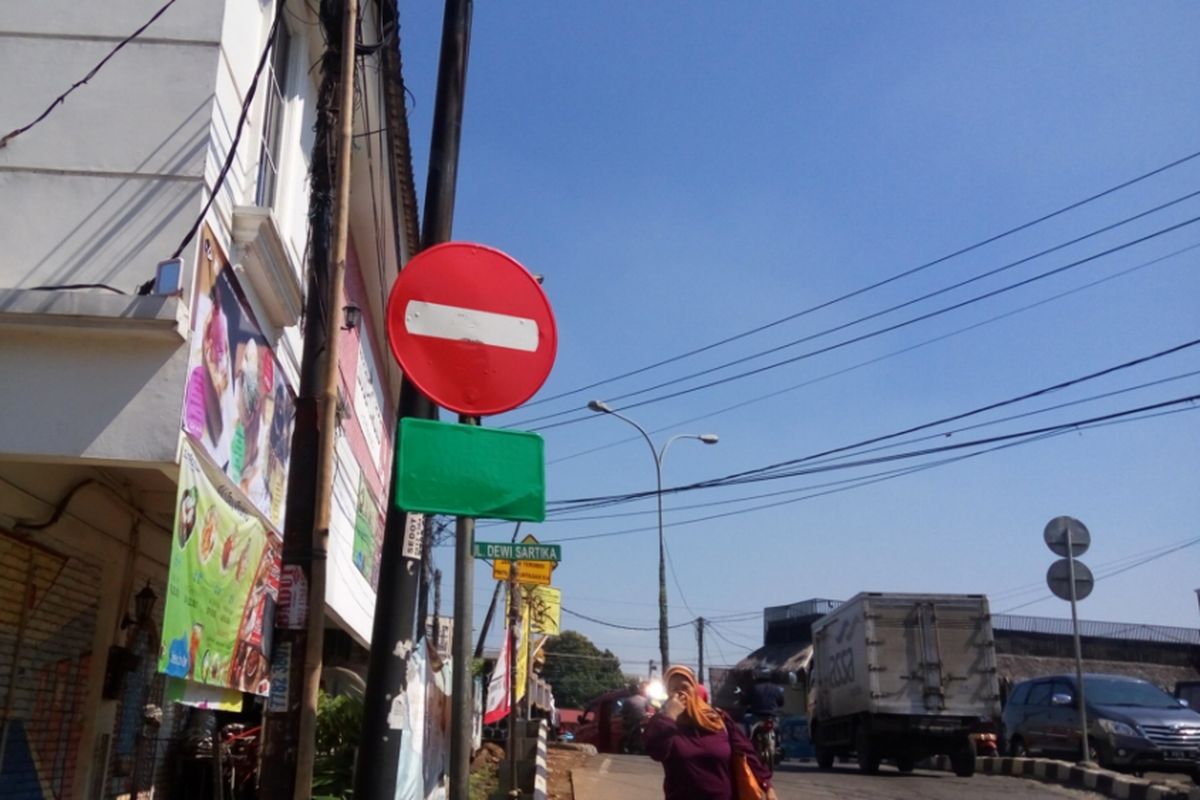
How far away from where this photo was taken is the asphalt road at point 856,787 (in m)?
11.6

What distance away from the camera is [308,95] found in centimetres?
783

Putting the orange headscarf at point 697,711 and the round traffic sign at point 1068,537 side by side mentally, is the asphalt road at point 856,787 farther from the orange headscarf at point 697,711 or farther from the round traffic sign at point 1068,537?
the orange headscarf at point 697,711

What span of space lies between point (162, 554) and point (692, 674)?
4.14m

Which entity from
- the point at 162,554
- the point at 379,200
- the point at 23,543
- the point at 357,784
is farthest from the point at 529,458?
the point at 379,200

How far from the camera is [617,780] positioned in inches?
548

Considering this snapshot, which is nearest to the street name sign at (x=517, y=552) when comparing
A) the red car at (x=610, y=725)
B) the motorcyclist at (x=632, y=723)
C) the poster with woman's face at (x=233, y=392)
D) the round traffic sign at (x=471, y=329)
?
the poster with woman's face at (x=233, y=392)

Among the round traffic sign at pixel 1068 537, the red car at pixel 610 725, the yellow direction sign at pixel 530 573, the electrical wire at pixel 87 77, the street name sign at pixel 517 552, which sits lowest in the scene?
the red car at pixel 610 725

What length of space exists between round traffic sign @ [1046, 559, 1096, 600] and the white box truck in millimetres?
3269

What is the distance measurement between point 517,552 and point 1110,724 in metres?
10.1

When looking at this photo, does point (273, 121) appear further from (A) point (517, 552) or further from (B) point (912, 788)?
(B) point (912, 788)

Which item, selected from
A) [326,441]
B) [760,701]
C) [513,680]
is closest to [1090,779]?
[760,701]

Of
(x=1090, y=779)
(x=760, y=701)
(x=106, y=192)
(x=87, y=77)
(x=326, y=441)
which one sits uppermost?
(x=87, y=77)

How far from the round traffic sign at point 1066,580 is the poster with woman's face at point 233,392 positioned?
32.7 ft

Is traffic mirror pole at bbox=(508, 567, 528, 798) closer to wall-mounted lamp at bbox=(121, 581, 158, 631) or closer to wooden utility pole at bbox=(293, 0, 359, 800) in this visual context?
wall-mounted lamp at bbox=(121, 581, 158, 631)
